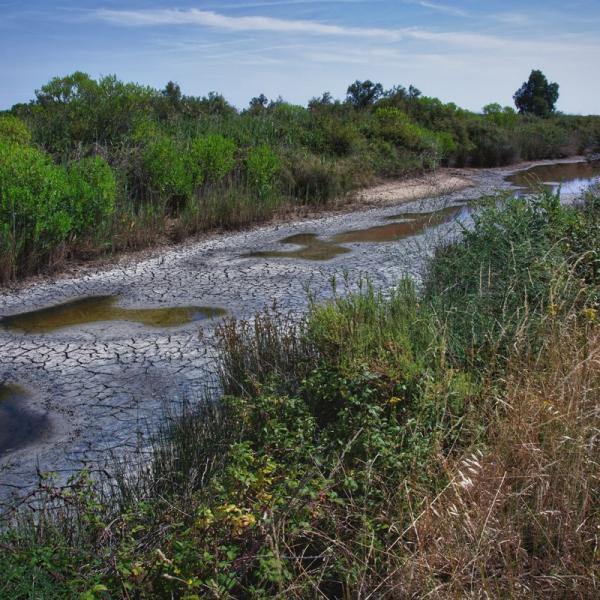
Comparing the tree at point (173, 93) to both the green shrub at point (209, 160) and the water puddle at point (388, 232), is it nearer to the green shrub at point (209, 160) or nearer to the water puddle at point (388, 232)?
the green shrub at point (209, 160)

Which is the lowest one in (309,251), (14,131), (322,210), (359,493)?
(359,493)

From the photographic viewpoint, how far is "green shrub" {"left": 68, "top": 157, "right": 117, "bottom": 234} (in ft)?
30.3

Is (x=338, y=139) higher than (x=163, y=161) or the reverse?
higher

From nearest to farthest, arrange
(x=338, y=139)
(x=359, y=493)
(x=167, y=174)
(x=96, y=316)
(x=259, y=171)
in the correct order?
(x=359, y=493), (x=96, y=316), (x=167, y=174), (x=259, y=171), (x=338, y=139)

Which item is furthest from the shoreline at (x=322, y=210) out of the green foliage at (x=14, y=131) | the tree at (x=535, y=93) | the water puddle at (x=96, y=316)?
the tree at (x=535, y=93)

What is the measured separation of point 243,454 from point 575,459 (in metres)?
1.41

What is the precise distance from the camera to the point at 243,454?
10.6ft

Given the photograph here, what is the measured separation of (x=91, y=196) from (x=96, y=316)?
2619mm

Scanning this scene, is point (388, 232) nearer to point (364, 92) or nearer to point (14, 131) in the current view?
point (14, 131)

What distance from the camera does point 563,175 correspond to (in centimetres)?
2139

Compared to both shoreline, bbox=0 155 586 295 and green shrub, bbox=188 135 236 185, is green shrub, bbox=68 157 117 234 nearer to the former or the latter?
shoreline, bbox=0 155 586 295

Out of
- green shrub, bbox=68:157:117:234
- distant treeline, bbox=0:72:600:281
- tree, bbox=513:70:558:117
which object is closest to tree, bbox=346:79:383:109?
distant treeline, bbox=0:72:600:281

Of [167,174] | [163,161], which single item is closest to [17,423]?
[167,174]

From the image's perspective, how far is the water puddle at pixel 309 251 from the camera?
9.84 meters
